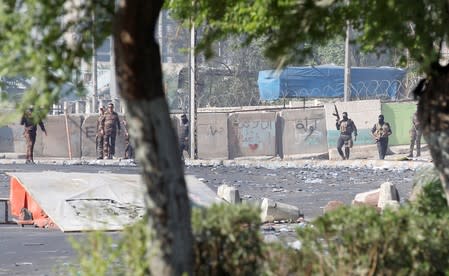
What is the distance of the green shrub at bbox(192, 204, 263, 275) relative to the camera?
8.11m

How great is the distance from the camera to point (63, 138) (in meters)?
52.8

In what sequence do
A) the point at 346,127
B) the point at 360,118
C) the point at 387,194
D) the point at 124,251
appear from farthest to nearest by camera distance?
the point at 360,118
the point at 346,127
the point at 387,194
the point at 124,251

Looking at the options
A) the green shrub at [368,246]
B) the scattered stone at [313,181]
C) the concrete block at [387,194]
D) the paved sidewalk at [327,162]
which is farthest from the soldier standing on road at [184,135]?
the green shrub at [368,246]

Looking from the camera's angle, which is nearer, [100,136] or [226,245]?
[226,245]

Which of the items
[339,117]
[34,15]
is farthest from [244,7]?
[339,117]

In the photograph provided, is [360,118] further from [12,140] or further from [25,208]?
[25,208]

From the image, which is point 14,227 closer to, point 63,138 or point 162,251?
point 162,251

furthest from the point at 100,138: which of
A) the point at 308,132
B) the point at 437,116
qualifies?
the point at 437,116

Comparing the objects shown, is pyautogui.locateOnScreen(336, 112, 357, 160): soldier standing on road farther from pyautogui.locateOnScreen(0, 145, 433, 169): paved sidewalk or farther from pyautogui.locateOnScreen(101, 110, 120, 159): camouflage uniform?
pyautogui.locateOnScreen(101, 110, 120, 159): camouflage uniform

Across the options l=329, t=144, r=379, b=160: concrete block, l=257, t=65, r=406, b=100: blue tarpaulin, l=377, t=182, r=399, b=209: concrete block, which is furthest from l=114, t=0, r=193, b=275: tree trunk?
l=329, t=144, r=379, b=160: concrete block

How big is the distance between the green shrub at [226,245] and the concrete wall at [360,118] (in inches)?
1574

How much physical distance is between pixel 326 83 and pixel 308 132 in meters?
5.10

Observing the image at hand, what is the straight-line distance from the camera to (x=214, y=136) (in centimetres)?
5100

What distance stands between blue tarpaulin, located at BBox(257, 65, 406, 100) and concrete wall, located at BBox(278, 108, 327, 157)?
146 cm
